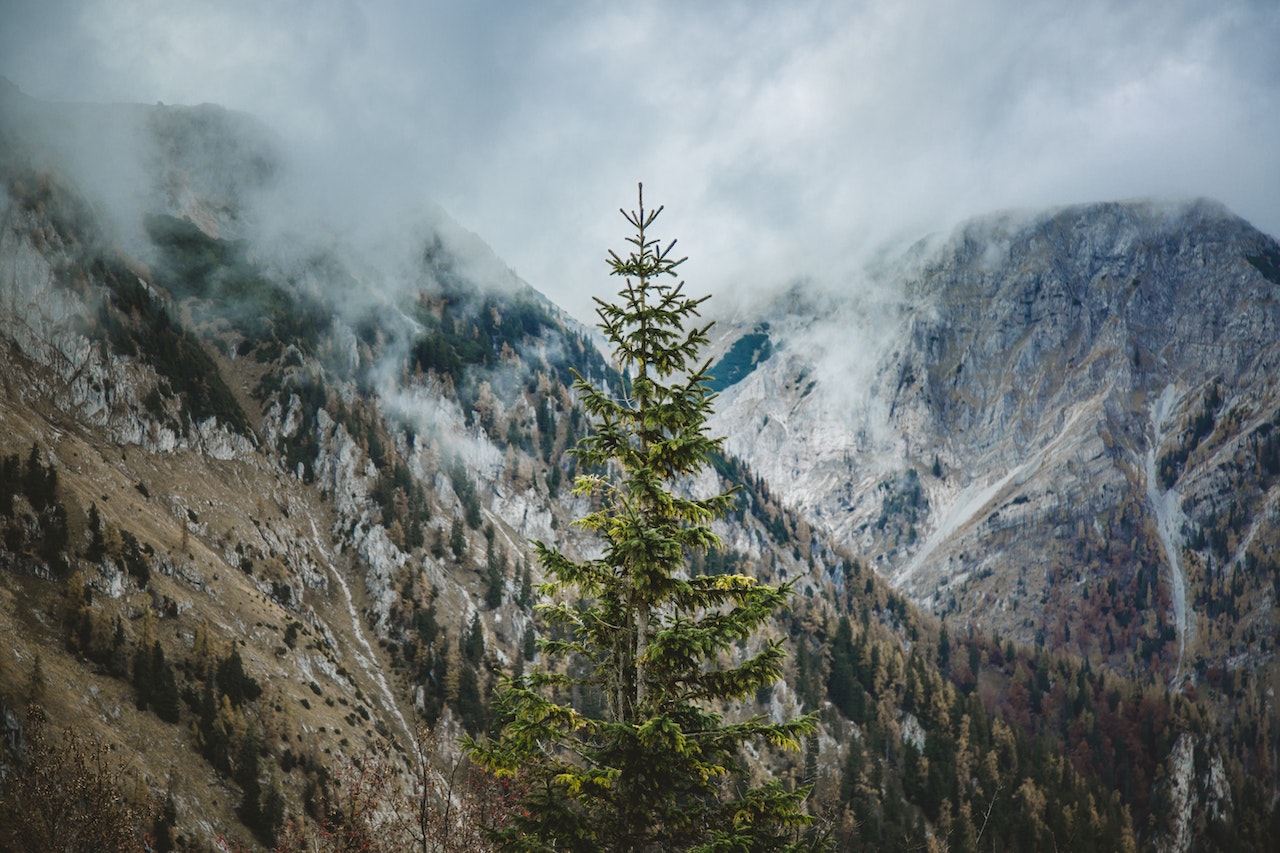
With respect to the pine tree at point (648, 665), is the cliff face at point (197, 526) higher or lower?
higher

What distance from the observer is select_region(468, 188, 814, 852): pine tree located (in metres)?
13.8

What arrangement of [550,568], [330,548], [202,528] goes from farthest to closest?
[330,548] < [202,528] < [550,568]

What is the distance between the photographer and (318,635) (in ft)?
414

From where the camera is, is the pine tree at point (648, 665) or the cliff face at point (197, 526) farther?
the cliff face at point (197, 526)

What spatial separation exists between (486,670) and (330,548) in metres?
43.5

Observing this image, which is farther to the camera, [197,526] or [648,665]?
[197,526]

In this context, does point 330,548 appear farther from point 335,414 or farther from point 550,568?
point 550,568

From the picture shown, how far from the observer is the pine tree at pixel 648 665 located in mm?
13828

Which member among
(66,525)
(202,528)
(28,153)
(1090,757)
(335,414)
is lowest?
(1090,757)

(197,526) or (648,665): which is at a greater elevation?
(197,526)

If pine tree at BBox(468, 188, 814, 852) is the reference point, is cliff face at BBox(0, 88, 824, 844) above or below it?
above

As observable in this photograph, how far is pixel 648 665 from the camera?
1494cm

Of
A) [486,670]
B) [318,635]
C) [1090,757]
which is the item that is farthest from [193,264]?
[1090,757]

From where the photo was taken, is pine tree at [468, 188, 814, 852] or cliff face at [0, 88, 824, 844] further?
cliff face at [0, 88, 824, 844]
